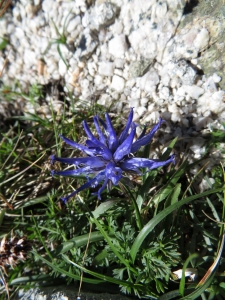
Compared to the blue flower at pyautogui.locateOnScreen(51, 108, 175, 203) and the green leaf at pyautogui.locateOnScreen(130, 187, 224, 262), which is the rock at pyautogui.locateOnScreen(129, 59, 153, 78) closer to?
the blue flower at pyautogui.locateOnScreen(51, 108, 175, 203)

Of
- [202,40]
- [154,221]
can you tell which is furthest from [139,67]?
[154,221]

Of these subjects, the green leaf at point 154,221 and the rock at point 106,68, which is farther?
the rock at point 106,68

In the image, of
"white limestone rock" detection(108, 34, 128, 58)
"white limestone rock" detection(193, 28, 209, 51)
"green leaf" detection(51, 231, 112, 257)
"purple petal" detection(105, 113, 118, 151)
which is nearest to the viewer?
"purple petal" detection(105, 113, 118, 151)

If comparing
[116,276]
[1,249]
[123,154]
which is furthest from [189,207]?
[1,249]

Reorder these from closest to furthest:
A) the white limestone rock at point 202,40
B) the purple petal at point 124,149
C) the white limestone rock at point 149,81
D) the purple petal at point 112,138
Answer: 1. the purple petal at point 124,149
2. the purple petal at point 112,138
3. the white limestone rock at point 202,40
4. the white limestone rock at point 149,81

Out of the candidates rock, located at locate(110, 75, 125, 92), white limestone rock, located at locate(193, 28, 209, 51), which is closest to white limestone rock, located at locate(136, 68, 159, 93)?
rock, located at locate(110, 75, 125, 92)

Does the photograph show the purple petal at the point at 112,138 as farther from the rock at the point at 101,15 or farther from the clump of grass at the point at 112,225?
the rock at the point at 101,15

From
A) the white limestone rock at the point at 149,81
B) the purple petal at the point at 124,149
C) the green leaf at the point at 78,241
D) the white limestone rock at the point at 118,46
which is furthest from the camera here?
the white limestone rock at the point at 118,46

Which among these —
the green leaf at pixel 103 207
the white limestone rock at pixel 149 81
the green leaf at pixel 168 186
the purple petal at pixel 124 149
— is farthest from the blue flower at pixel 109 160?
the white limestone rock at pixel 149 81

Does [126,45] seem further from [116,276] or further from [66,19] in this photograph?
[116,276]
